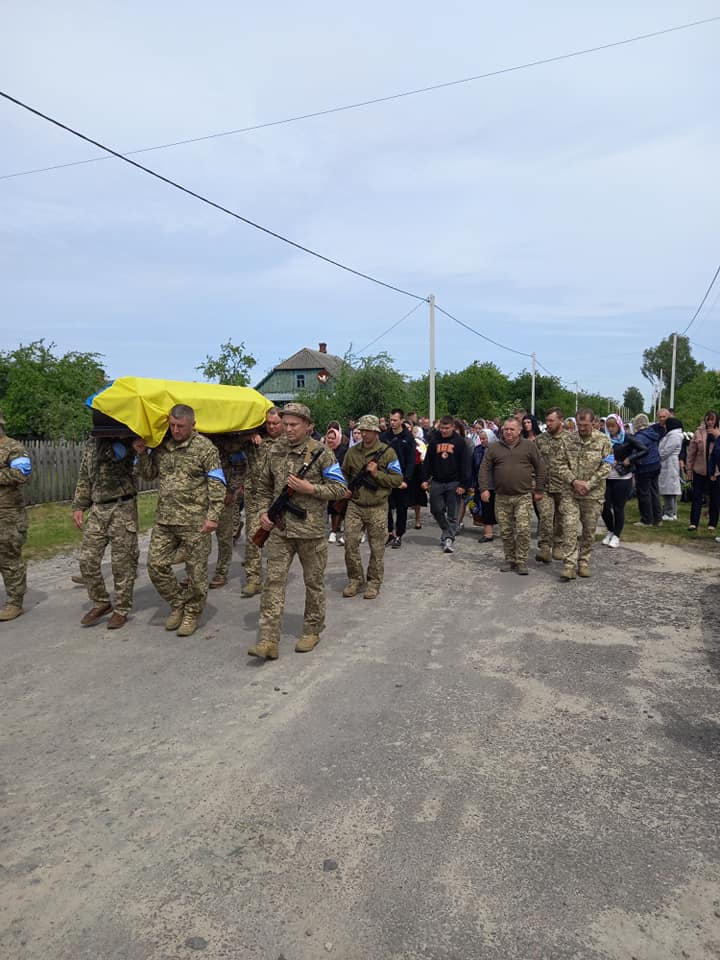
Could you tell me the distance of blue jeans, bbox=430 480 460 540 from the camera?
33.4ft

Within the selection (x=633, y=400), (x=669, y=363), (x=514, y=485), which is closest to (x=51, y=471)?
(x=514, y=485)

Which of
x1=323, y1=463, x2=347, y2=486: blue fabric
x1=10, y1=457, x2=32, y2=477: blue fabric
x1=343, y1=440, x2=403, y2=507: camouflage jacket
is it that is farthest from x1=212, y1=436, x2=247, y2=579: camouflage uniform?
Answer: x1=323, y1=463, x2=347, y2=486: blue fabric

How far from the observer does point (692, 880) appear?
289 centimetres

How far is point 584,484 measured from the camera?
8500 millimetres

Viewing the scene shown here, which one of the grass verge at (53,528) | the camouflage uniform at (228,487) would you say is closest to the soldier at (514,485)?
the camouflage uniform at (228,487)

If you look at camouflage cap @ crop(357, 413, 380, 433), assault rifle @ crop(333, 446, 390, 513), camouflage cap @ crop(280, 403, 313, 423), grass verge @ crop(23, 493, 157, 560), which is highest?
camouflage cap @ crop(280, 403, 313, 423)

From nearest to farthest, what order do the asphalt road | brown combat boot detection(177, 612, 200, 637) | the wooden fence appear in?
1. the asphalt road
2. brown combat boot detection(177, 612, 200, 637)
3. the wooden fence

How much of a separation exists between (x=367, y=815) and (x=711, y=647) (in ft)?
12.7

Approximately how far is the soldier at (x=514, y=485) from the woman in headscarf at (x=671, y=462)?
500cm

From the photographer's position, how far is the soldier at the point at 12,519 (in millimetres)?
6422

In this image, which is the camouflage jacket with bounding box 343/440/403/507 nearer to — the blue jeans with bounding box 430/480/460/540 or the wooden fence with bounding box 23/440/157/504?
the blue jeans with bounding box 430/480/460/540

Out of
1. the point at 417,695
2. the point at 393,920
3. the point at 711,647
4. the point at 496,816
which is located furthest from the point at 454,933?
the point at 711,647

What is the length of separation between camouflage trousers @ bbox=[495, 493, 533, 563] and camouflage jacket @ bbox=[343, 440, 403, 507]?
183 cm

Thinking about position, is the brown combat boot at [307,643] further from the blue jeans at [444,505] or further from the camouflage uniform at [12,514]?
the blue jeans at [444,505]
